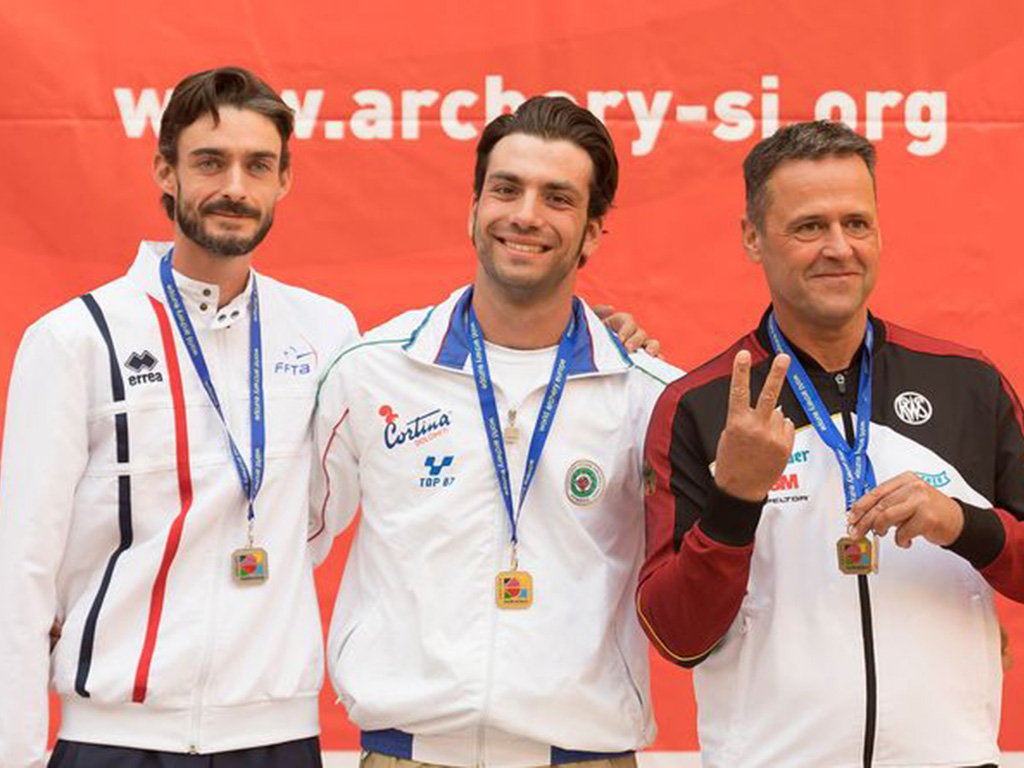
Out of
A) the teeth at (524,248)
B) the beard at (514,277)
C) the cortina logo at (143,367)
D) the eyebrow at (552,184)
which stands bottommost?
the cortina logo at (143,367)

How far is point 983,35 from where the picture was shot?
393cm

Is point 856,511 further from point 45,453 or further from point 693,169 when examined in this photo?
point 693,169

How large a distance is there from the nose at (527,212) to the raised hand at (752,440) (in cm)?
52

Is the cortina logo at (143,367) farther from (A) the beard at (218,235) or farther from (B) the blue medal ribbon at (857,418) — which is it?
(B) the blue medal ribbon at (857,418)

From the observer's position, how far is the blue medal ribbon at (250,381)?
8.45 feet

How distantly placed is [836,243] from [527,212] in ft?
1.76

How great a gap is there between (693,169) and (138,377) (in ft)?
6.17

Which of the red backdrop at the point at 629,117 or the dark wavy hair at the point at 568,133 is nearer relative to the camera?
the dark wavy hair at the point at 568,133

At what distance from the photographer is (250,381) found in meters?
2.66

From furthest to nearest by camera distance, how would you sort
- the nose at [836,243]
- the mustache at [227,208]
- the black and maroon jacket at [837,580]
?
the mustache at [227,208] < the nose at [836,243] < the black and maroon jacket at [837,580]

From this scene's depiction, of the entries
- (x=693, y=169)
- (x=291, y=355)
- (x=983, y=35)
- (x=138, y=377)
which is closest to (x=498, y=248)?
(x=291, y=355)

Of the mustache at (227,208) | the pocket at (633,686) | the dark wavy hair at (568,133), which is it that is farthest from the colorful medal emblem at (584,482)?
the mustache at (227,208)

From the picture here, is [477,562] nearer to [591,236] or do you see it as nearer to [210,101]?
[591,236]

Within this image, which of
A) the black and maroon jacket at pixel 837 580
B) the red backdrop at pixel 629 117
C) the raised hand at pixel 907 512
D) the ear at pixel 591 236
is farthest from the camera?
the red backdrop at pixel 629 117
